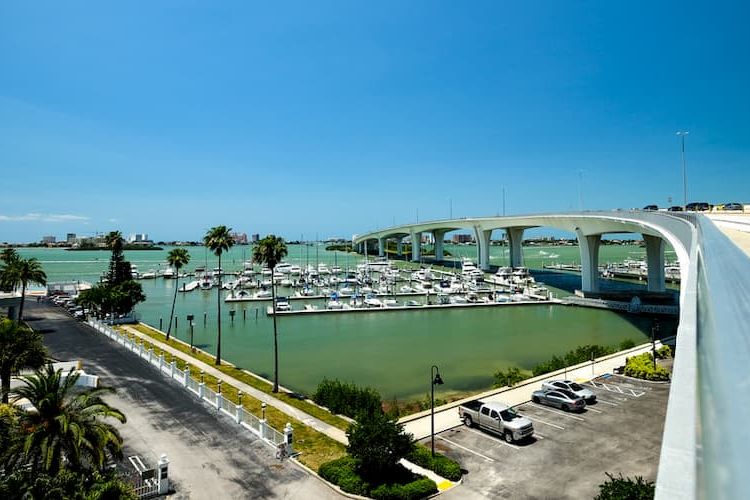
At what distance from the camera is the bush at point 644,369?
27.3 metres

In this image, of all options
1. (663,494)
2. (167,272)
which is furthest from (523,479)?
(167,272)

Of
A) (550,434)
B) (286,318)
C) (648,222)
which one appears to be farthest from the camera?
(286,318)

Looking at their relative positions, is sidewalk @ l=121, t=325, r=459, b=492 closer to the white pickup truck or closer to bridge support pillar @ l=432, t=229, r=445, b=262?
the white pickup truck

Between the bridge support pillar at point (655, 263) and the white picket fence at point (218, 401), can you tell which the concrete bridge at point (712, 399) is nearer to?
the white picket fence at point (218, 401)

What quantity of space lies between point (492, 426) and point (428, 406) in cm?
546

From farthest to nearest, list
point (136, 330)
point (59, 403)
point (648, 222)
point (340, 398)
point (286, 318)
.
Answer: point (286, 318), point (136, 330), point (648, 222), point (340, 398), point (59, 403)

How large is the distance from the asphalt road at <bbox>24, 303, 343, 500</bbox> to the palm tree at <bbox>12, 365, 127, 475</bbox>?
3.38 metres

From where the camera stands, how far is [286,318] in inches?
2319

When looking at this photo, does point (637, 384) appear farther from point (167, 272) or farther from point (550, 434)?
point (167, 272)

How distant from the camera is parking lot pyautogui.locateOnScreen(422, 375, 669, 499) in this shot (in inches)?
617

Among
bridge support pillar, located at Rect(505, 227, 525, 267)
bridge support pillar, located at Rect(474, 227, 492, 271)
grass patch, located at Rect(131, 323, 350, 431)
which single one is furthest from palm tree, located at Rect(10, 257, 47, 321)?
bridge support pillar, located at Rect(505, 227, 525, 267)

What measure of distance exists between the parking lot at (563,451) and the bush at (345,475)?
3087 mm

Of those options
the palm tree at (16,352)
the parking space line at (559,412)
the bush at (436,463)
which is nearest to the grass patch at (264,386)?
the bush at (436,463)

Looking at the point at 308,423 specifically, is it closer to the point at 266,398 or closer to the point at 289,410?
the point at 289,410
